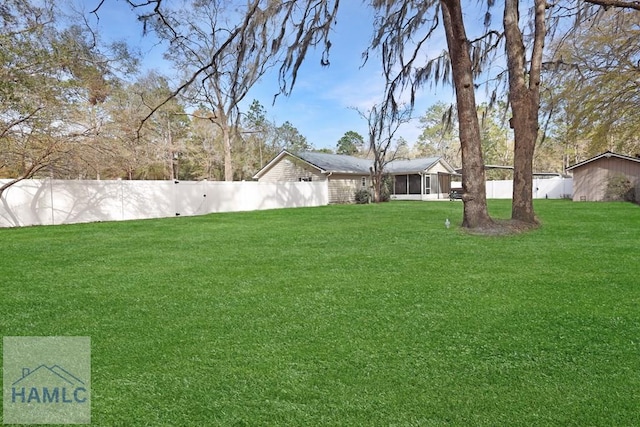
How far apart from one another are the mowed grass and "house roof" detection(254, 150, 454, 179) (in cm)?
1679

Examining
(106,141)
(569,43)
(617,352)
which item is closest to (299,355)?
(617,352)

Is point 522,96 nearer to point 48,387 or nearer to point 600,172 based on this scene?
point 48,387

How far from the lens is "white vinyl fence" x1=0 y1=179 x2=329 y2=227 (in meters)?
11.6

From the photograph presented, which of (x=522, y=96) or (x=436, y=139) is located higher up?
(x=436, y=139)

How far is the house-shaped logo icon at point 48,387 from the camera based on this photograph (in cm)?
211

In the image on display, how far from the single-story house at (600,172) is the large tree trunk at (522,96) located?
13.8 meters

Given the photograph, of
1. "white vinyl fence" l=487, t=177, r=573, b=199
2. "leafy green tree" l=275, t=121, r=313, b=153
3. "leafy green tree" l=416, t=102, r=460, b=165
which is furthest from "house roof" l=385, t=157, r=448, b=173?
"leafy green tree" l=275, t=121, r=313, b=153

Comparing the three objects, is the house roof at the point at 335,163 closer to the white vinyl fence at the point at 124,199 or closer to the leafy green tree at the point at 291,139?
the white vinyl fence at the point at 124,199

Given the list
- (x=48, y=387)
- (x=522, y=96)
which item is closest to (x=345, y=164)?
(x=522, y=96)

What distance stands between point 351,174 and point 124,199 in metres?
13.4

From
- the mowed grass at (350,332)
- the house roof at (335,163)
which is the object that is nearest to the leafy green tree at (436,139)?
the house roof at (335,163)

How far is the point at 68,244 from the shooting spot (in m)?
7.64

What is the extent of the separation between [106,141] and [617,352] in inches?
506

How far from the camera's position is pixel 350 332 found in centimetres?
294
